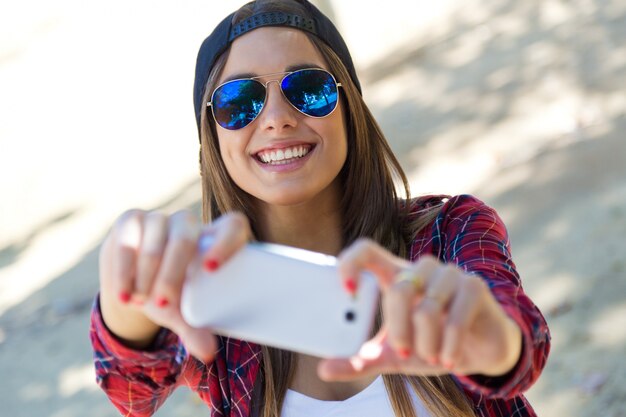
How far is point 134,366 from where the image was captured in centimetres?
190

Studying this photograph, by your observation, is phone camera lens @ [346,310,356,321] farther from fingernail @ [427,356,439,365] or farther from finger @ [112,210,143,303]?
finger @ [112,210,143,303]

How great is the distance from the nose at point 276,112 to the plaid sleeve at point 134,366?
668mm

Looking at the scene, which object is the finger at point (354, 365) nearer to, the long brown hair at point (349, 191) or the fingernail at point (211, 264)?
the fingernail at point (211, 264)

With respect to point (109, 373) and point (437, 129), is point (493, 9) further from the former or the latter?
point (109, 373)

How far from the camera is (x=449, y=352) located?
50.9 inches

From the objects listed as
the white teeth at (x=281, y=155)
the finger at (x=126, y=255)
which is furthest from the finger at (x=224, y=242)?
the white teeth at (x=281, y=155)

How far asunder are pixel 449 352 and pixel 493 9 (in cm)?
765

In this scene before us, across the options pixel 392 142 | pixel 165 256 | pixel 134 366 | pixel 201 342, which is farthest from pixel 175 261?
pixel 392 142

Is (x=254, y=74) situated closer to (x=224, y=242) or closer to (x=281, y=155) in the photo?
(x=281, y=155)

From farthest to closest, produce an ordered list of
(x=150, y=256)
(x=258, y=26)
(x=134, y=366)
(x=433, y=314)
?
(x=258, y=26) → (x=134, y=366) → (x=150, y=256) → (x=433, y=314)

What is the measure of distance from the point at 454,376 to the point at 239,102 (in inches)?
35.1

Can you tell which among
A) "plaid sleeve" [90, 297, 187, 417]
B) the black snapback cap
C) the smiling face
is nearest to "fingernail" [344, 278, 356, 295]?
"plaid sleeve" [90, 297, 187, 417]

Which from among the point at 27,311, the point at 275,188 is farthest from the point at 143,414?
the point at 27,311

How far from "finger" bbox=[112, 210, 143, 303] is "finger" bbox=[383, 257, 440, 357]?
402 millimetres
